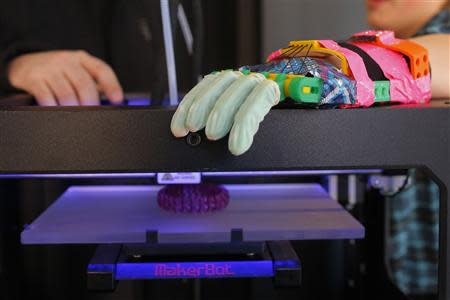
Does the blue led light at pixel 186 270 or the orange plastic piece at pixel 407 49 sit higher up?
the orange plastic piece at pixel 407 49

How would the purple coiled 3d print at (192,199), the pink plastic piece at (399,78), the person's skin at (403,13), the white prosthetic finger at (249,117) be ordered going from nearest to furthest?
the white prosthetic finger at (249,117), the pink plastic piece at (399,78), the purple coiled 3d print at (192,199), the person's skin at (403,13)

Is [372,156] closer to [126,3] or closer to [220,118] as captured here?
[220,118]

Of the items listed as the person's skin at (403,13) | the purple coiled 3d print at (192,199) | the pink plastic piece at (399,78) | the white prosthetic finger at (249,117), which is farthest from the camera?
the person's skin at (403,13)

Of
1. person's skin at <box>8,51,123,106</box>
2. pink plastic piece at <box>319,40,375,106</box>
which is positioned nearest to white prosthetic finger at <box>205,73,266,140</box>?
pink plastic piece at <box>319,40,375,106</box>

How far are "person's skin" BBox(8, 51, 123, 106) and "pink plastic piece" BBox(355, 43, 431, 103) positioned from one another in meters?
0.37

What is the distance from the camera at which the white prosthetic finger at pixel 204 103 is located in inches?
17.3

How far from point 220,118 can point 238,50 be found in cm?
98

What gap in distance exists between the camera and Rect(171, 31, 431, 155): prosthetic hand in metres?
0.44

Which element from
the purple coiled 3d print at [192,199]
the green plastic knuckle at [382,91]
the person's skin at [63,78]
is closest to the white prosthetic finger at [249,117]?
the green plastic knuckle at [382,91]

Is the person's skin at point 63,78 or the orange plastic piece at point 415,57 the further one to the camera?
the person's skin at point 63,78

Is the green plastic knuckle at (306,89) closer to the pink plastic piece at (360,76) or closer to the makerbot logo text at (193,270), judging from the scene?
the pink plastic piece at (360,76)

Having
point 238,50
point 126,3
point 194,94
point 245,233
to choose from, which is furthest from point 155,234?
point 126,3

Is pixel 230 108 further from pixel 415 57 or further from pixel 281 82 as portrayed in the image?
pixel 415 57

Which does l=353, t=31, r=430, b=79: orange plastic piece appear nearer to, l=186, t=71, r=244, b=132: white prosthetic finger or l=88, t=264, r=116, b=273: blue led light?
l=186, t=71, r=244, b=132: white prosthetic finger
